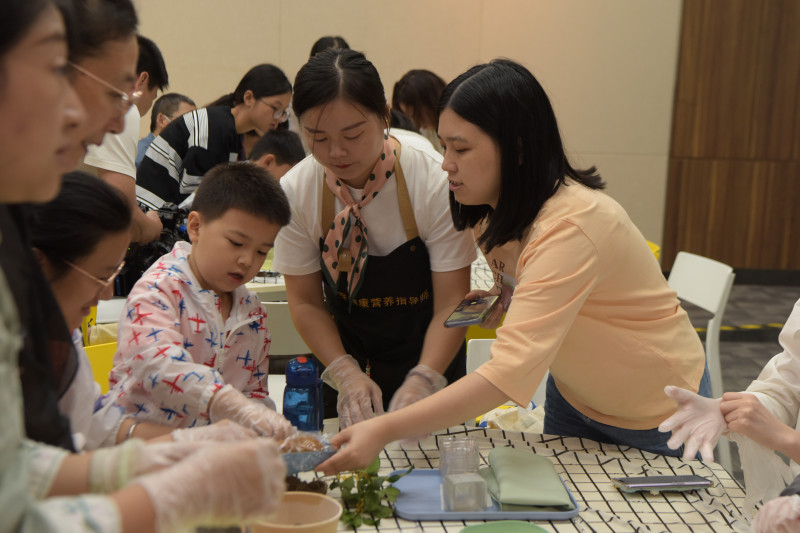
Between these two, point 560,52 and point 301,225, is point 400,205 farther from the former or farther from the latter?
point 560,52

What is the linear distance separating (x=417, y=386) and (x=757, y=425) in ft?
2.32

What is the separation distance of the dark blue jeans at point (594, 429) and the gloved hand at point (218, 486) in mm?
1019

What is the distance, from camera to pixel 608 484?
57.9 inches

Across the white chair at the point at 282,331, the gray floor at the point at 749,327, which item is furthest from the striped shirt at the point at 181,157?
the gray floor at the point at 749,327

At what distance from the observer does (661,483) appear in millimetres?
1441

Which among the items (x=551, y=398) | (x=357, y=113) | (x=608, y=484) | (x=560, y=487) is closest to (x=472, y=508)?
(x=560, y=487)

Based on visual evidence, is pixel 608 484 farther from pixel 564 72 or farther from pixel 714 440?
pixel 564 72

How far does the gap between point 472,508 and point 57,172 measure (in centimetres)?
89

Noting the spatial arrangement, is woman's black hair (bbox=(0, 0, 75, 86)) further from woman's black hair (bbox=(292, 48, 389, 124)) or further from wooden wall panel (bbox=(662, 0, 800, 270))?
wooden wall panel (bbox=(662, 0, 800, 270))

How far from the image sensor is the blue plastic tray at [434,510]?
4.33ft

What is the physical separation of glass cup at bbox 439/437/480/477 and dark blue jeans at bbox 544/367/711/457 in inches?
15.8

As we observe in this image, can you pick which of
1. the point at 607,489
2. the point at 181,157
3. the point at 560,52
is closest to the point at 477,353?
the point at 607,489

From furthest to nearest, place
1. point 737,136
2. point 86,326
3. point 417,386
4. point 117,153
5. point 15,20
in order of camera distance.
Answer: point 737,136
point 117,153
point 86,326
point 417,386
point 15,20

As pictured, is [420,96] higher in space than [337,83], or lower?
lower
